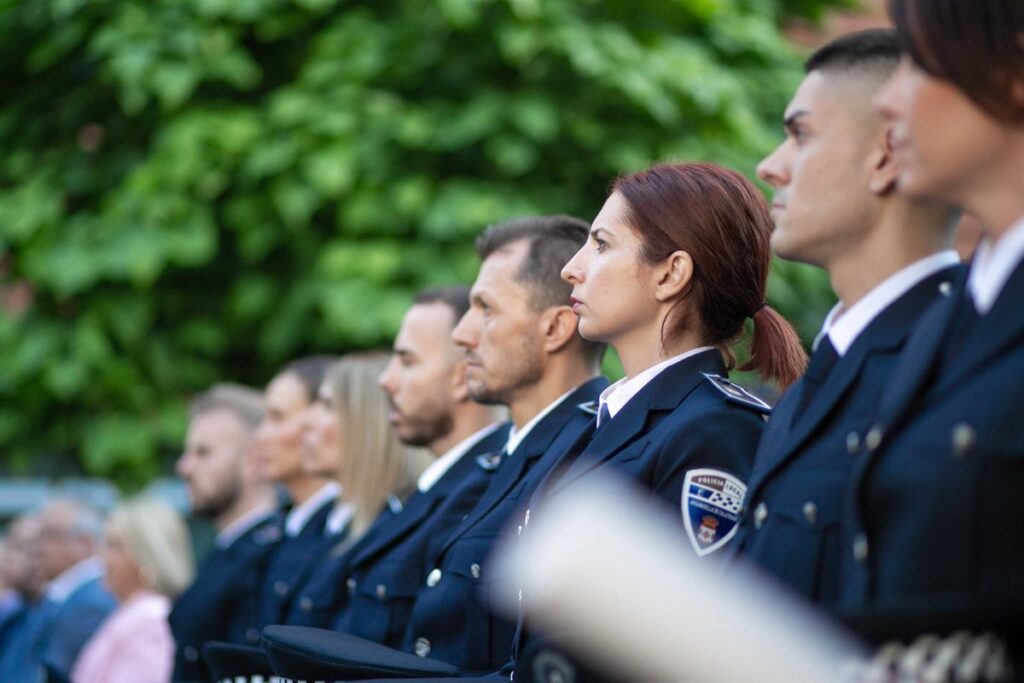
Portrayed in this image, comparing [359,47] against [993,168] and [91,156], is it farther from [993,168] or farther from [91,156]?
[993,168]

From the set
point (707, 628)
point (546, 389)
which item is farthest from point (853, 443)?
point (546, 389)

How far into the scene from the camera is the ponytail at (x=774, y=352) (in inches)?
141

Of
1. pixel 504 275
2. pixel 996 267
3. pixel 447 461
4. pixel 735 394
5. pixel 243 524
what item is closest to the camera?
pixel 996 267

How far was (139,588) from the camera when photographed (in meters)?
7.59

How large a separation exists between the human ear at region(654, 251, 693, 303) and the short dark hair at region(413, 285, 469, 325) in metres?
1.84

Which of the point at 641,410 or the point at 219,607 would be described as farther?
the point at 219,607

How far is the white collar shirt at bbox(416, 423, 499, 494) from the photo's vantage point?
4.84 m

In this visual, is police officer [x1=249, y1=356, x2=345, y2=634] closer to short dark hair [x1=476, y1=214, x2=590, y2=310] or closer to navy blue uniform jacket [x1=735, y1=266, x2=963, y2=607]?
short dark hair [x1=476, y1=214, x2=590, y2=310]

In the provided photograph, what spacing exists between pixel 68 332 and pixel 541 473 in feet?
17.4

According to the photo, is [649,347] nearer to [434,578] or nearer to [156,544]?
[434,578]

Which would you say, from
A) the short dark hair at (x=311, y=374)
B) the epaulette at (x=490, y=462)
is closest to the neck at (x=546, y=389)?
the epaulette at (x=490, y=462)

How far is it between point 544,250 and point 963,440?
251 centimetres

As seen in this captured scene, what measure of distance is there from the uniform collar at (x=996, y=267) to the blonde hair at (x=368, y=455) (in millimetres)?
3577

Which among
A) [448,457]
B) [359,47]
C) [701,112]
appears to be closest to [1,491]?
[359,47]
